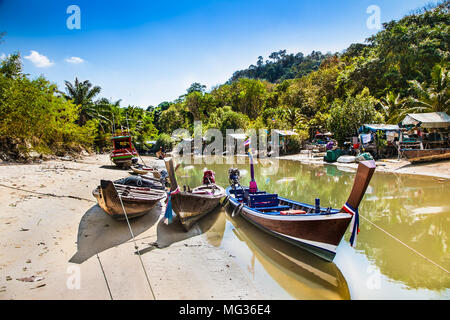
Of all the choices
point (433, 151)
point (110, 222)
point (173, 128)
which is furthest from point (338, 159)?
point (173, 128)

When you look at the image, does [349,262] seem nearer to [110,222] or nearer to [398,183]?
[110,222]

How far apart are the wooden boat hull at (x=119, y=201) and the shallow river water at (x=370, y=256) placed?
233 centimetres

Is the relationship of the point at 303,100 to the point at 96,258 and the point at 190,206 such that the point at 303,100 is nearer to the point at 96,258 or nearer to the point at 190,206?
the point at 190,206

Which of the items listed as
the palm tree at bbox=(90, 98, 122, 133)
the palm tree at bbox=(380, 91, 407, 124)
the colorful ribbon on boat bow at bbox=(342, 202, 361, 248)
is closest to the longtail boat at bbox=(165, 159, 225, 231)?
the colorful ribbon on boat bow at bbox=(342, 202, 361, 248)

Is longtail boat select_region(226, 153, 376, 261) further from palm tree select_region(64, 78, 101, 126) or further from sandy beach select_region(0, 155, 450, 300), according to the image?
palm tree select_region(64, 78, 101, 126)

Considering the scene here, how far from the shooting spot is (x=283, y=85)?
1853 inches

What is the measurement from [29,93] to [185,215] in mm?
14143

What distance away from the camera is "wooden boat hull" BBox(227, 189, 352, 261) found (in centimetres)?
537

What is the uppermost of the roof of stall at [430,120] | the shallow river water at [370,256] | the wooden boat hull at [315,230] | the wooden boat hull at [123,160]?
the roof of stall at [430,120]

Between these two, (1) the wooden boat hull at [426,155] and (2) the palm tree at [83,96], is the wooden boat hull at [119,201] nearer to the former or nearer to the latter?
(1) the wooden boat hull at [426,155]

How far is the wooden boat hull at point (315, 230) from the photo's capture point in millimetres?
5370

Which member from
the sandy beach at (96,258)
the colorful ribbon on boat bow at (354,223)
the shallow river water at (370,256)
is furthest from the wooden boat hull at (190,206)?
the colorful ribbon on boat bow at (354,223)

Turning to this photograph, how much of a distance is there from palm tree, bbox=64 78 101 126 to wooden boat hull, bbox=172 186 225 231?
2878 centimetres

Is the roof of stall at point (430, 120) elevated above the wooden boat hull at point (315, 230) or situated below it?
above
